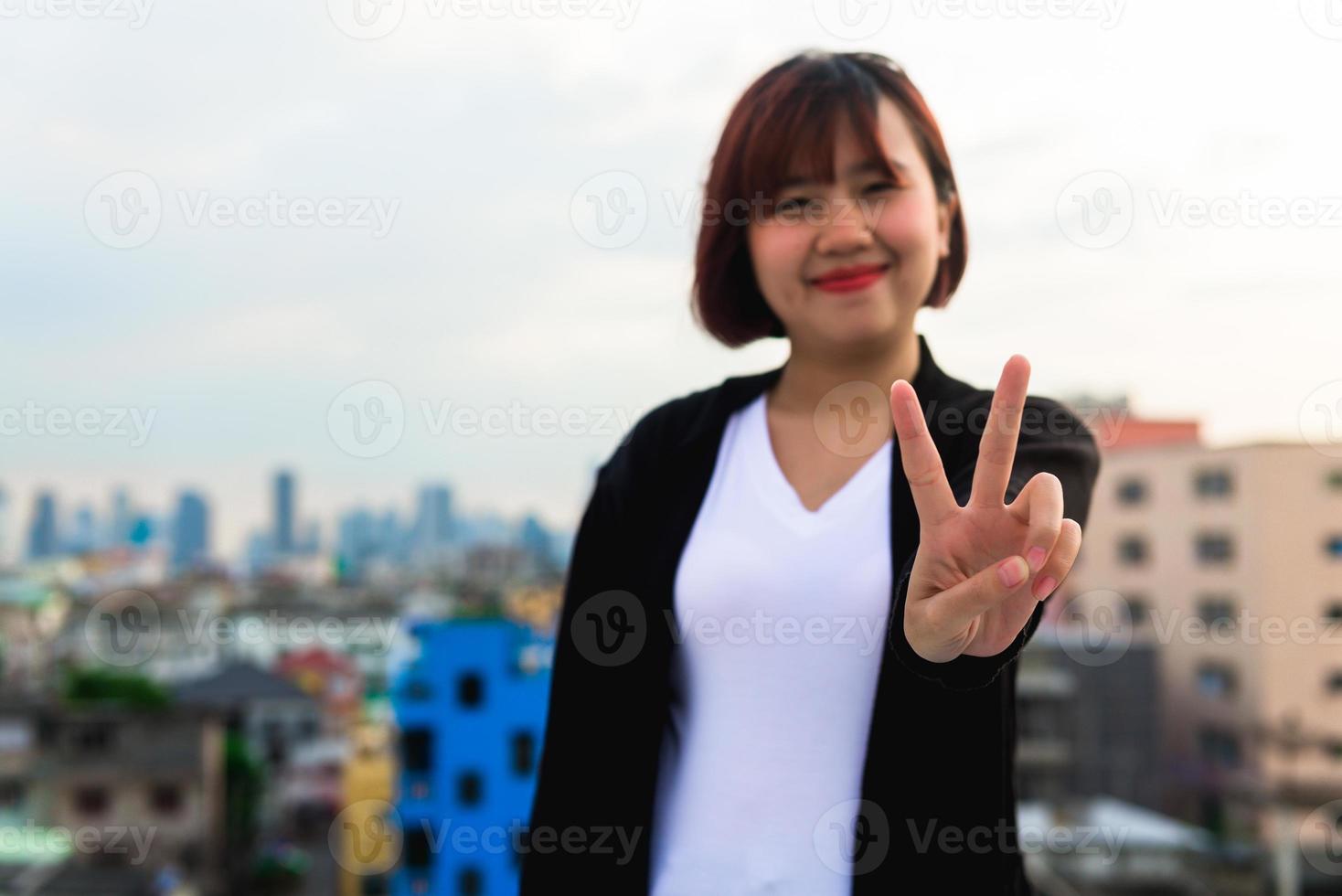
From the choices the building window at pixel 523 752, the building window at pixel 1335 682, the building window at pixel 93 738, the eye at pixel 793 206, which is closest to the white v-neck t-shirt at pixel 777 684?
the eye at pixel 793 206

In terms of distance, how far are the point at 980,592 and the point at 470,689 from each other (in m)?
4.23

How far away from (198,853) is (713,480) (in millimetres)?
11811

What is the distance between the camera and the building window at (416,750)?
15.1 feet

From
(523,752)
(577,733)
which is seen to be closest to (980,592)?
(577,733)

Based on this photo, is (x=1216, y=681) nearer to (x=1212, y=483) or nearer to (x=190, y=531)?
(x=1212, y=483)

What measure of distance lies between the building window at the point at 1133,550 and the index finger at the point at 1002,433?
10896mm

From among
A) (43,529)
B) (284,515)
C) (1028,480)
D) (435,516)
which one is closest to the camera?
(1028,480)

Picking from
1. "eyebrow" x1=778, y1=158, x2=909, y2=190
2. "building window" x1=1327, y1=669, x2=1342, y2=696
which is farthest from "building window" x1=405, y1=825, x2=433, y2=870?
"building window" x1=1327, y1=669, x2=1342, y2=696

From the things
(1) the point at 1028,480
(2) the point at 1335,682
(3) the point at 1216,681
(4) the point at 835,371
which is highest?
(4) the point at 835,371

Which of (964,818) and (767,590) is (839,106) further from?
(964,818)

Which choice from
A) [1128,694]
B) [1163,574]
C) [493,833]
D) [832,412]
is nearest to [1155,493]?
[1163,574]

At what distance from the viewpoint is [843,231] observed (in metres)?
0.90

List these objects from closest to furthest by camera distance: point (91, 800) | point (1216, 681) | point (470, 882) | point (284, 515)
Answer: point (470, 882), point (1216, 681), point (91, 800), point (284, 515)

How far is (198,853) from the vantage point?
10.8 m
